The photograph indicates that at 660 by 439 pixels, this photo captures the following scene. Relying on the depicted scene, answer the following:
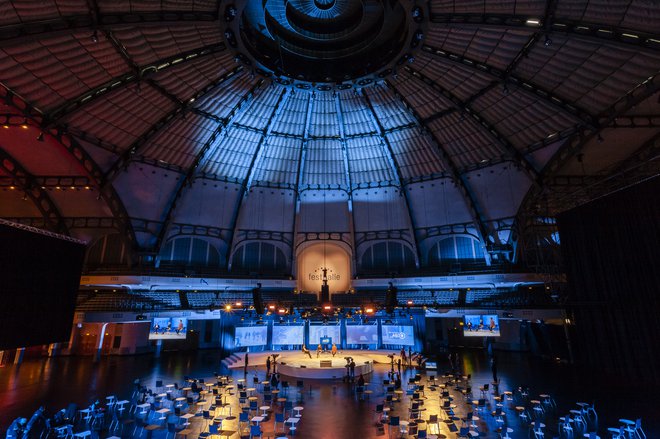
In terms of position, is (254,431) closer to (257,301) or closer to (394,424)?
(394,424)

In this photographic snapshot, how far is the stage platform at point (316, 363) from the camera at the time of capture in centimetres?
2531

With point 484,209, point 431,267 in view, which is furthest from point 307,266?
point 484,209

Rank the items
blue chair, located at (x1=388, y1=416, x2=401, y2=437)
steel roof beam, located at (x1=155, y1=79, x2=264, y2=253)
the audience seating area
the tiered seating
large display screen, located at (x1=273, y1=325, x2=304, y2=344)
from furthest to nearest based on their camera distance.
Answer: large display screen, located at (x1=273, y1=325, x2=304, y2=344) < the tiered seating < steel roof beam, located at (x1=155, y1=79, x2=264, y2=253) < the audience seating area < blue chair, located at (x1=388, y1=416, x2=401, y2=437)

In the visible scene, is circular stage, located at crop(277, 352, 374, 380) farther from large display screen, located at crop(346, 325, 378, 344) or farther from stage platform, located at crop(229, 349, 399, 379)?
large display screen, located at crop(346, 325, 378, 344)

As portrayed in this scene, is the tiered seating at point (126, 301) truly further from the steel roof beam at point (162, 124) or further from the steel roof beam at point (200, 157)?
the steel roof beam at point (162, 124)

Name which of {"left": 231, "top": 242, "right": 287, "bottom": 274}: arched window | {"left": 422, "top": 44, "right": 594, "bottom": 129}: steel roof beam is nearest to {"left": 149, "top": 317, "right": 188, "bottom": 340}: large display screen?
{"left": 231, "top": 242, "right": 287, "bottom": 274}: arched window

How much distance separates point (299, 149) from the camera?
107 ft

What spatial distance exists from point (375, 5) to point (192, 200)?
2366 centimetres

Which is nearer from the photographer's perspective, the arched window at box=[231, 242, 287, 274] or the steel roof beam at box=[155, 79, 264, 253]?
the steel roof beam at box=[155, 79, 264, 253]

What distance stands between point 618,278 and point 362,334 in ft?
78.1

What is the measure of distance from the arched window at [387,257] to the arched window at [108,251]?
24568 mm

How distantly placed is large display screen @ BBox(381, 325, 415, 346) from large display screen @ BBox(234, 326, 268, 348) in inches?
476

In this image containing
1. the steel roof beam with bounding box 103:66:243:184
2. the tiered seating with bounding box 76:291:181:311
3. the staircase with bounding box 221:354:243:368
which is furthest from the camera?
the tiered seating with bounding box 76:291:181:311

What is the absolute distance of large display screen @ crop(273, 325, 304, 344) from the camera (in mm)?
35844
